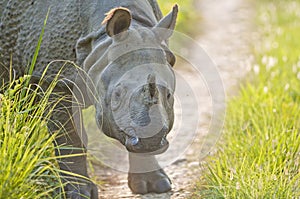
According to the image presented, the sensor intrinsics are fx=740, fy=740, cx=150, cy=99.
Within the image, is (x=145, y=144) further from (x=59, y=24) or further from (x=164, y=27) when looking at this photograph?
(x=59, y=24)

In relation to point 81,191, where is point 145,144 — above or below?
above

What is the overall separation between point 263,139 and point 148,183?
0.82 metres

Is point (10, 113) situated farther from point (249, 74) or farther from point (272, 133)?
point (249, 74)

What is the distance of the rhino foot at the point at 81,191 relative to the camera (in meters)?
4.38

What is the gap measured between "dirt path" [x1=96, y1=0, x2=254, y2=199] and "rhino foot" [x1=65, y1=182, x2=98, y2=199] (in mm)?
259

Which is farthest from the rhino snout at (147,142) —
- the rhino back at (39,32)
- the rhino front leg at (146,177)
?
the rhino front leg at (146,177)

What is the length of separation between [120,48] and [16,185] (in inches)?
35.8

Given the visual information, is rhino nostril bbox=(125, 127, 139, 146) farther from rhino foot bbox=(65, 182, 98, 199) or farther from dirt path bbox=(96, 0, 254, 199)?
dirt path bbox=(96, 0, 254, 199)

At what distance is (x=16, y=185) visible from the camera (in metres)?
3.52

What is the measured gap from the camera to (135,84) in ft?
12.4

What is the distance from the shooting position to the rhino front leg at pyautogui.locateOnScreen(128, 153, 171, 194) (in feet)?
15.8

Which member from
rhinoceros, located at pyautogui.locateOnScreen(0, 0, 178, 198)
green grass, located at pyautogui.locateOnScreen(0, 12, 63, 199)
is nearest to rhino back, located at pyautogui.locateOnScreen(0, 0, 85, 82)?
rhinoceros, located at pyautogui.locateOnScreen(0, 0, 178, 198)

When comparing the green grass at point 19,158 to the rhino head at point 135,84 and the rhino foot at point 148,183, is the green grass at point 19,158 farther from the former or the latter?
the rhino foot at point 148,183

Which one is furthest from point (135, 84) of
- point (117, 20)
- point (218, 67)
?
point (218, 67)
